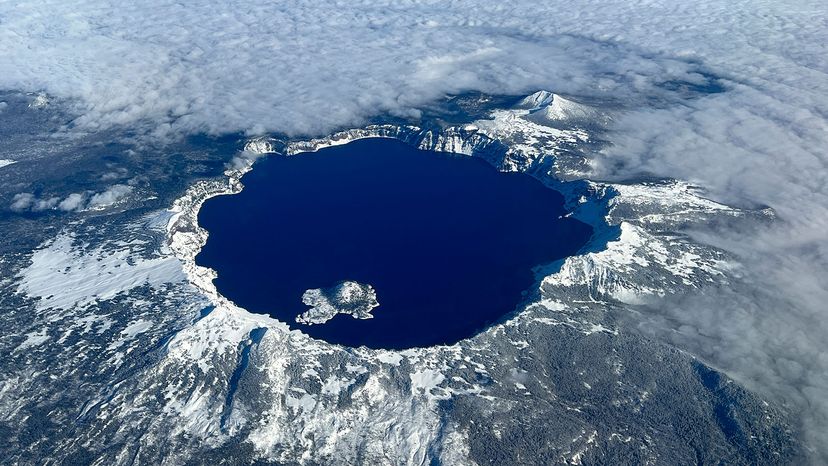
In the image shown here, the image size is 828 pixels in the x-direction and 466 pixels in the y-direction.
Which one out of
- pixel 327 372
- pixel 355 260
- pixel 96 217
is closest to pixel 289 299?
pixel 355 260

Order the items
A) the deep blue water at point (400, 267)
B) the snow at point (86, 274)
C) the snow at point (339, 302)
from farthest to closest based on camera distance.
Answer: the snow at point (86, 274) < the snow at point (339, 302) < the deep blue water at point (400, 267)

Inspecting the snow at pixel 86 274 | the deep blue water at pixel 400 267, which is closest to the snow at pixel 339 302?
the deep blue water at pixel 400 267

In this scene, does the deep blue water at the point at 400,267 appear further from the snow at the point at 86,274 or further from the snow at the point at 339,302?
the snow at the point at 86,274

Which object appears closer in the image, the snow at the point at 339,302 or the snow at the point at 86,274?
the snow at the point at 339,302

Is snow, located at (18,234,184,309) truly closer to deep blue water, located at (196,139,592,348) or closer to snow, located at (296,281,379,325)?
deep blue water, located at (196,139,592,348)

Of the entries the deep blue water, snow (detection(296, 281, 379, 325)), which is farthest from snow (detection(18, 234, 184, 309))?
snow (detection(296, 281, 379, 325))

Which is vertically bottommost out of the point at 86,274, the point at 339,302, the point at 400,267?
the point at 400,267

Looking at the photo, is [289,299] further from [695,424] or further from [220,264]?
[695,424]

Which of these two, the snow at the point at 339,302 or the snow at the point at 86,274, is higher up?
the snow at the point at 86,274

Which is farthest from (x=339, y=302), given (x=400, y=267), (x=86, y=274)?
(x=86, y=274)

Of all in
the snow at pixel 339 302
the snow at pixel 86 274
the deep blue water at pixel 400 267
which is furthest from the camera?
the snow at pixel 86 274

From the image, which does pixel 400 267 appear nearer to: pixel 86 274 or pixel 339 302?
pixel 339 302
